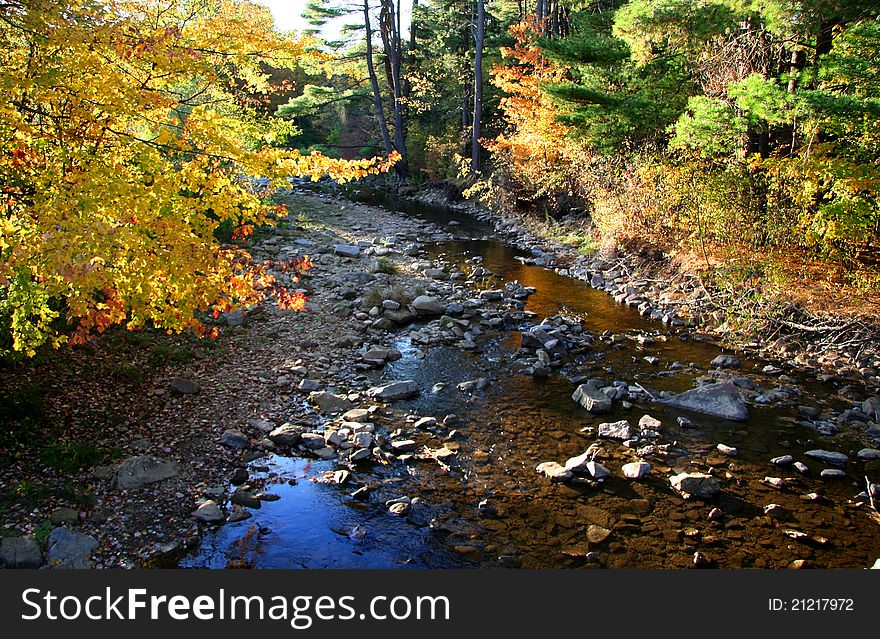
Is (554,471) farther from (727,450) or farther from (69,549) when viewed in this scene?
(69,549)

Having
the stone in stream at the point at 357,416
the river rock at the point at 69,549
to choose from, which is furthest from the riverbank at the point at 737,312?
the river rock at the point at 69,549

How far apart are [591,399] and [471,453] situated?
1.98 meters

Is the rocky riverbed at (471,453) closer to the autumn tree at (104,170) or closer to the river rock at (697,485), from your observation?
the river rock at (697,485)

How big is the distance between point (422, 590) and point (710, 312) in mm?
8491

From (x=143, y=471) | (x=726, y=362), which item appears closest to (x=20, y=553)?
(x=143, y=471)

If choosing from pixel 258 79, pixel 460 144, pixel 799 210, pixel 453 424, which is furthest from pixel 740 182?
pixel 460 144

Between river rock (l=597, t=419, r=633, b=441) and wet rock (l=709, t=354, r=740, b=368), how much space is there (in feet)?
9.35

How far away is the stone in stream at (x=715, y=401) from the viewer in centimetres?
752

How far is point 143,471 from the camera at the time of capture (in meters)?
5.70

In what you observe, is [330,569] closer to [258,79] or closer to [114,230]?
[114,230]

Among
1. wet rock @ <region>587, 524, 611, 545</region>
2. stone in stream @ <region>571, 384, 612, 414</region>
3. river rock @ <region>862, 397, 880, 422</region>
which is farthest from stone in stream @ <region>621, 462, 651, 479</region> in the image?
river rock @ <region>862, 397, 880, 422</region>

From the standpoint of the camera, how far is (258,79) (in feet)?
24.1

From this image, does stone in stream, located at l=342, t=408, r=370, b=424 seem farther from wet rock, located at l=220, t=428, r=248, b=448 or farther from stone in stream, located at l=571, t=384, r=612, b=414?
stone in stream, located at l=571, t=384, r=612, b=414

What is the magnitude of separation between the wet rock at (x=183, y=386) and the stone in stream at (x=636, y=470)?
204 inches
